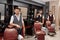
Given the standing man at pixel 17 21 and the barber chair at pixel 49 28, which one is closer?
the standing man at pixel 17 21

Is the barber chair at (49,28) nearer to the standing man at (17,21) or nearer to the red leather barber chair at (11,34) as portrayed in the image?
the standing man at (17,21)

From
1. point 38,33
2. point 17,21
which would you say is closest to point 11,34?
point 17,21

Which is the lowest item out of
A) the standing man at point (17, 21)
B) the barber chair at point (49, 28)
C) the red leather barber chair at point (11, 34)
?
the barber chair at point (49, 28)

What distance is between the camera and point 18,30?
368 cm

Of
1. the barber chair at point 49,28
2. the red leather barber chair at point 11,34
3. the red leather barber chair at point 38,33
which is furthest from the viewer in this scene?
the barber chair at point 49,28

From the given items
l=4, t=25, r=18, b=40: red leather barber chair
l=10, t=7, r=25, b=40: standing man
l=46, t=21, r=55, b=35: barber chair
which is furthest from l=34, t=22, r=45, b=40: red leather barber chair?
l=4, t=25, r=18, b=40: red leather barber chair

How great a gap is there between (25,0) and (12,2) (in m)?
1.74

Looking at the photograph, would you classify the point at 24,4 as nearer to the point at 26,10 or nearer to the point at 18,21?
the point at 26,10

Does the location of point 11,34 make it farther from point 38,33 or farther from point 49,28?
point 49,28

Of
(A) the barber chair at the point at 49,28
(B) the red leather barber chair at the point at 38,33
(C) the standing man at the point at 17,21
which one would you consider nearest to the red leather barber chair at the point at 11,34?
(C) the standing man at the point at 17,21

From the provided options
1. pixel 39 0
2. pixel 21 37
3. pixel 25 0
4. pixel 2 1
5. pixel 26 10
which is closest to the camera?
pixel 21 37

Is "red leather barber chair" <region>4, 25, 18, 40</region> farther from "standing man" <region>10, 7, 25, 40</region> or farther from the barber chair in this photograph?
the barber chair

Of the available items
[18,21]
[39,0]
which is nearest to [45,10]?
[39,0]

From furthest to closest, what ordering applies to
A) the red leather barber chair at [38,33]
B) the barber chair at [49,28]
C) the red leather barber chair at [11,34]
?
1. the barber chair at [49,28]
2. the red leather barber chair at [38,33]
3. the red leather barber chair at [11,34]
